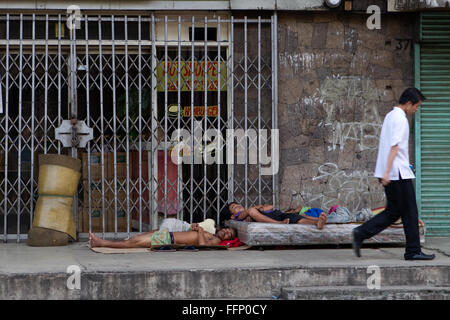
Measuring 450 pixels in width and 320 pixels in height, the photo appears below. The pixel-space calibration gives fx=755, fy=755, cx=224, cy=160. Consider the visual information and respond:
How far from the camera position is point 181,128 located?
10.2 m

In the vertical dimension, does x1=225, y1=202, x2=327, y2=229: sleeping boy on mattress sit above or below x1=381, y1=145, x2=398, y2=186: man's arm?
below

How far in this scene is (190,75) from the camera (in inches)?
399

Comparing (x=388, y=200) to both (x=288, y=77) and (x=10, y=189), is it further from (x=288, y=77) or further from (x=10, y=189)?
(x=10, y=189)

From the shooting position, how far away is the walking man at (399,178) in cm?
754

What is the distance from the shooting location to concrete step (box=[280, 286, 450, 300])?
698 cm

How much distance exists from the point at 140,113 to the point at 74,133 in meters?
0.90

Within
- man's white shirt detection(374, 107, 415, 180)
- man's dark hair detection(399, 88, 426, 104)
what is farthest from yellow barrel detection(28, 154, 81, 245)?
man's dark hair detection(399, 88, 426, 104)

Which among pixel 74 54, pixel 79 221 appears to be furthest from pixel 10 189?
pixel 74 54

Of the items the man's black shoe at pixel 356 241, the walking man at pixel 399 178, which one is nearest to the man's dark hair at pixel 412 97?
the walking man at pixel 399 178

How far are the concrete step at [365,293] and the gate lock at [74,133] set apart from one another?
390cm

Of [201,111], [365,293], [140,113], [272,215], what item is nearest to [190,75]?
[201,111]

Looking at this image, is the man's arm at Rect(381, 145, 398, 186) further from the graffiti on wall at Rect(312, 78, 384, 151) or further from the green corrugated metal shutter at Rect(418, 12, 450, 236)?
the green corrugated metal shutter at Rect(418, 12, 450, 236)

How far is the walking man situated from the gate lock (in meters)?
3.95

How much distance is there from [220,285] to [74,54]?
13.7 ft
